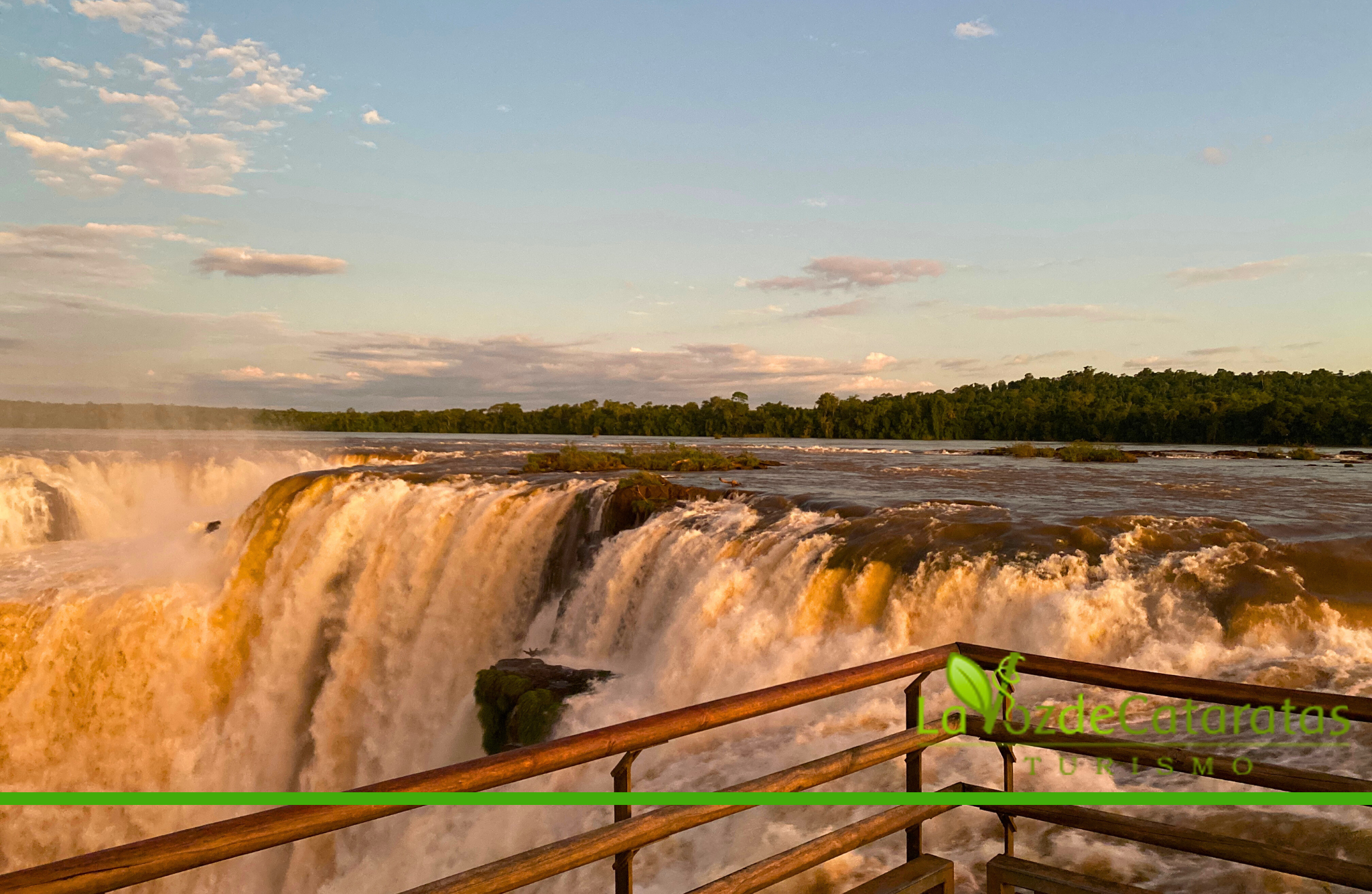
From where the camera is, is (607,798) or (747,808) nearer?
(607,798)

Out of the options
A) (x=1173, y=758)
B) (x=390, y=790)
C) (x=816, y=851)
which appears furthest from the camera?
(x=816, y=851)

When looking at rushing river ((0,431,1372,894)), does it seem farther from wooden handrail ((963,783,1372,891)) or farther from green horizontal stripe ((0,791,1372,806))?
green horizontal stripe ((0,791,1372,806))

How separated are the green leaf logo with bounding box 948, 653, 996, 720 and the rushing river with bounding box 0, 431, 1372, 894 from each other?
5.98 ft

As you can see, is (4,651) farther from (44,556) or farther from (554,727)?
Answer: (554,727)

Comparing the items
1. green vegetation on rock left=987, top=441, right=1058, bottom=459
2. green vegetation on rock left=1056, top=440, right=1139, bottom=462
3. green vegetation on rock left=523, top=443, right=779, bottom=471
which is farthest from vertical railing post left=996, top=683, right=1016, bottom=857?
green vegetation on rock left=987, top=441, right=1058, bottom=459

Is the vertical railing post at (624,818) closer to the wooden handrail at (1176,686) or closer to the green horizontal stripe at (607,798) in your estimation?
the green horizontal stripe at (607,798)

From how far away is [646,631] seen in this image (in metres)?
12.7

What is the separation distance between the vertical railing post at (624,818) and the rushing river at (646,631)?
2.74m

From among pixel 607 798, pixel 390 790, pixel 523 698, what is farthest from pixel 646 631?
pixel 390 790

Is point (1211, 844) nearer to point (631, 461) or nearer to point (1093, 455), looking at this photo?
point (631, 461)

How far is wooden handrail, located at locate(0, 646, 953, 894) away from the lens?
6.70 feet

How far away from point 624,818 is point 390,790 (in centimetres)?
92

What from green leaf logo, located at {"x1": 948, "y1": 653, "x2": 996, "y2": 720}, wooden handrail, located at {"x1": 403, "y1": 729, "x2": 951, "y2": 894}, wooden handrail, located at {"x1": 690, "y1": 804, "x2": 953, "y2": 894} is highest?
green leaf logo, located at {"x1": 948, "y1": 653, "x2": 996, "y2": 720}

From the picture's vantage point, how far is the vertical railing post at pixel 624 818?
2.93 m
